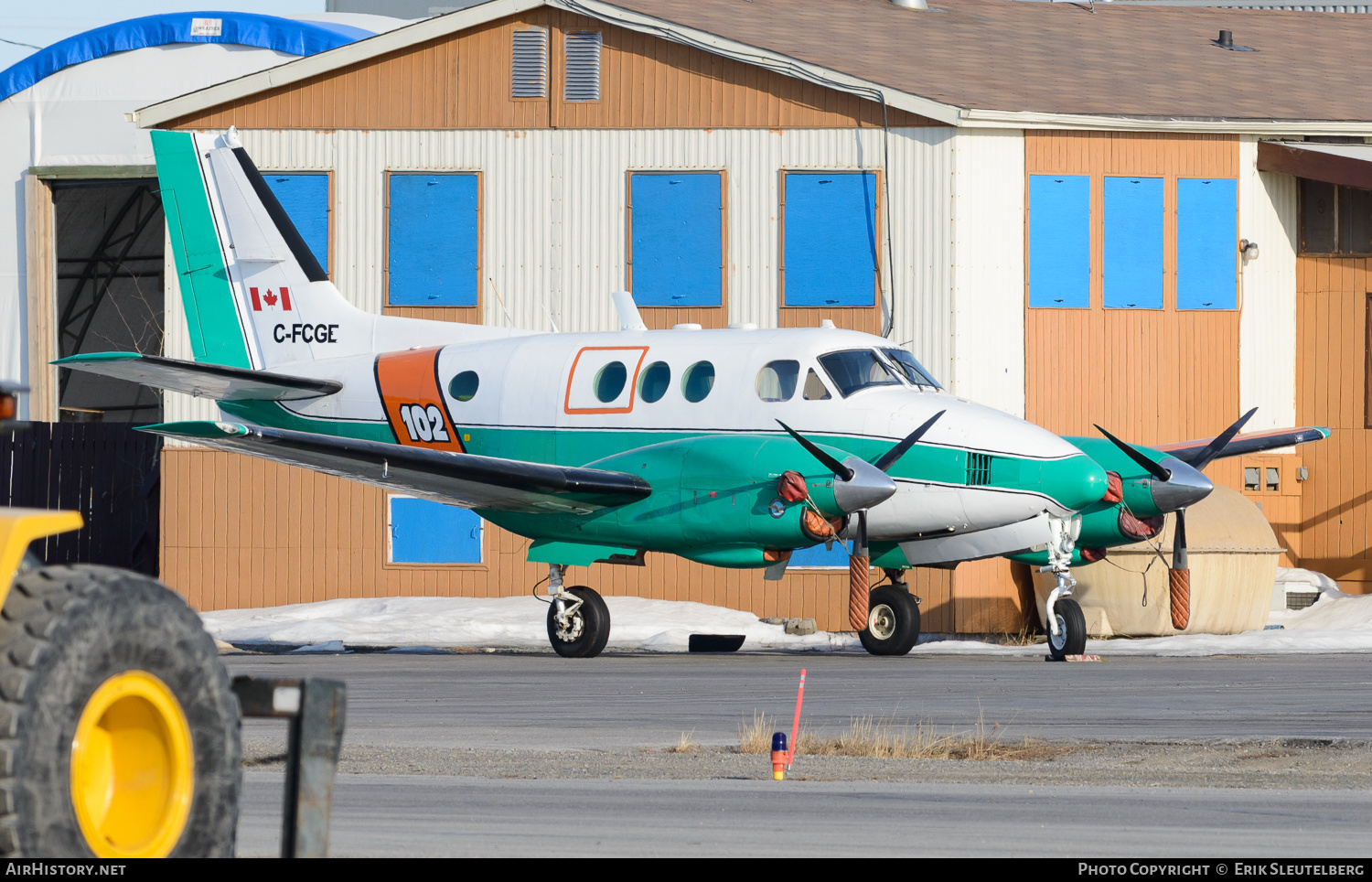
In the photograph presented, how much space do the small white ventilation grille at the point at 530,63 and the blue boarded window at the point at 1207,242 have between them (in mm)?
9535

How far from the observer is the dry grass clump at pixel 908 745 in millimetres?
9562

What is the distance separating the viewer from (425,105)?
24797 mm

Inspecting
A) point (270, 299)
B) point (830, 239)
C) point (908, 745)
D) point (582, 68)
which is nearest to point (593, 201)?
point (582, 68)

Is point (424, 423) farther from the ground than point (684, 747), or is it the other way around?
point (424, 423)

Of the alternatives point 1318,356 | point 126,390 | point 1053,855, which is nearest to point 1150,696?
point 1053,855

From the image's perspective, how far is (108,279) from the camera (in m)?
37.0

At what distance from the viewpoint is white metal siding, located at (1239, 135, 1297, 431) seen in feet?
81.6

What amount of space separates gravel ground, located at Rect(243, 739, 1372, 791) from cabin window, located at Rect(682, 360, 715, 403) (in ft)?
27.6

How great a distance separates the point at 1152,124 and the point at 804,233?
17.6ft

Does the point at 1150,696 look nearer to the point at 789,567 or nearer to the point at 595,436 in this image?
the point at 595,436

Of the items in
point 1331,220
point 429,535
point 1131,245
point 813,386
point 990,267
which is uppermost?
point 1331,220

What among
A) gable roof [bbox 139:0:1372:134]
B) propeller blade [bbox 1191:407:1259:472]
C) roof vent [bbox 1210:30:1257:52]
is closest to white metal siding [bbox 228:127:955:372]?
gable roof [bbox 139:0:1372:134]

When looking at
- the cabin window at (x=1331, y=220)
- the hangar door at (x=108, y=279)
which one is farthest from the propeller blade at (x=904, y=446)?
the hangar door at (x=108, y=279)

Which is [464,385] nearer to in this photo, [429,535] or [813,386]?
[813,386]
